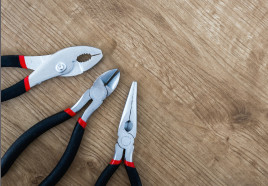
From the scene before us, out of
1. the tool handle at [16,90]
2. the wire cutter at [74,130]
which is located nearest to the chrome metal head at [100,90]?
the wire cutter at [74,130]

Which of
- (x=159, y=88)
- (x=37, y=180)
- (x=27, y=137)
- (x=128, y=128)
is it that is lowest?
(x=37, y=180)

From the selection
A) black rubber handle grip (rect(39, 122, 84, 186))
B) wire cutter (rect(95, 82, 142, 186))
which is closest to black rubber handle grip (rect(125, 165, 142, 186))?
wire cutter (rect(95, 82, 142, 186))

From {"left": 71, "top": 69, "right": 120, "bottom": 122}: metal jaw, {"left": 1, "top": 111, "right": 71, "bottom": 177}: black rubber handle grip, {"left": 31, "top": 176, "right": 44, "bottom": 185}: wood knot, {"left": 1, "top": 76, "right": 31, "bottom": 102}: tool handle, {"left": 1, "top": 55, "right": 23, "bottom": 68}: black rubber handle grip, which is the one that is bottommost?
{"left": 31, "top": 176, "right": 44, "bottom": 185}: wood knot

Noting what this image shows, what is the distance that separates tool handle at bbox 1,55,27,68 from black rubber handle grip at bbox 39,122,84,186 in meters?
0.23

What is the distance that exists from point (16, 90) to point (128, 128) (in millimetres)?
321

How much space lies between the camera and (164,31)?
Result: 783mm

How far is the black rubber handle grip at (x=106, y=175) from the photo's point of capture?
28.0 inches

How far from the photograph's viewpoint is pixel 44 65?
0.73m

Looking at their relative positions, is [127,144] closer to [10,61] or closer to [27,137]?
[27,137]

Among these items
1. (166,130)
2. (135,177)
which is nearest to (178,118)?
(166,130)

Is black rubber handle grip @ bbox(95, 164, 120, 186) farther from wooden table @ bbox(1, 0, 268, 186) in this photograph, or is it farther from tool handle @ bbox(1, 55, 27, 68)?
tool handle @ bbox(1, 55, 27, 68)

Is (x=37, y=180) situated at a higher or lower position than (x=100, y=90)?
lower

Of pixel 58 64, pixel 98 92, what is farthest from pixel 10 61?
pixel 98 92

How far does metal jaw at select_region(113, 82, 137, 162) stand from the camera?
2.39 feet
